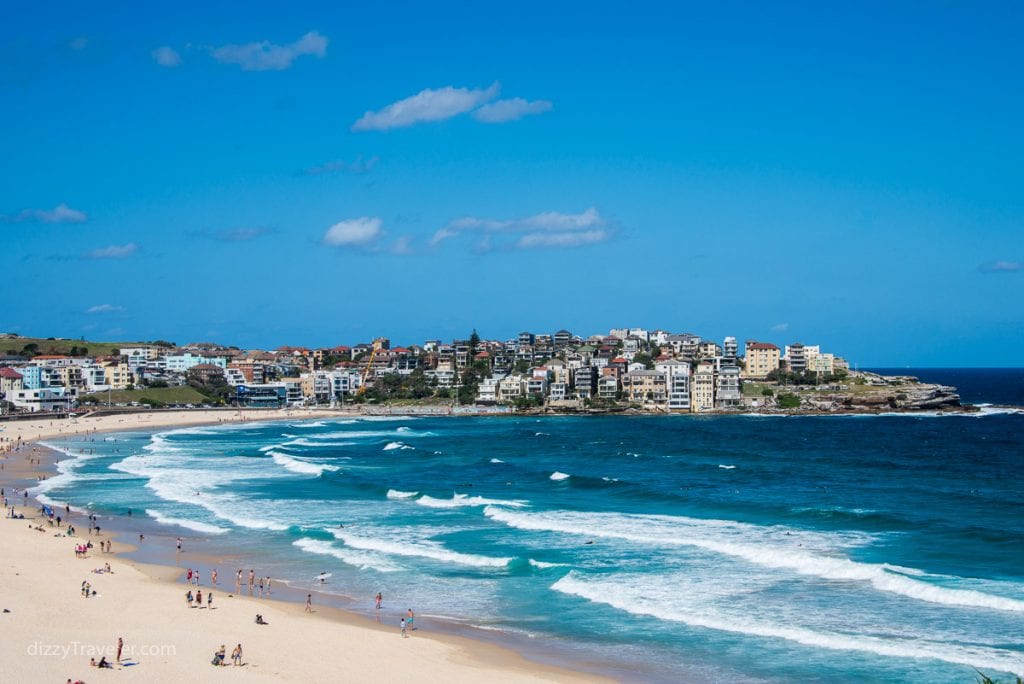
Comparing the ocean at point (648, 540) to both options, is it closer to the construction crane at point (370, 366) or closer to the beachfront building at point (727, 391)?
the beachfront building at point (727, 391)

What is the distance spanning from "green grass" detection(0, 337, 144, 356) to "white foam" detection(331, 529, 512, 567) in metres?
136

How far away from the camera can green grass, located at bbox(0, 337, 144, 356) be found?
15938 centimetres

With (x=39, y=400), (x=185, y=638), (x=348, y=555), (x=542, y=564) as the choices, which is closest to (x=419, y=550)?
(x=348, y=555)

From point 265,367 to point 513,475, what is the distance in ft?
349

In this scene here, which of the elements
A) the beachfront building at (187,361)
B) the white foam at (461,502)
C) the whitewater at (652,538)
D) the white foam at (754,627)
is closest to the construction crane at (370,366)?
the beachfront building at (187,361)

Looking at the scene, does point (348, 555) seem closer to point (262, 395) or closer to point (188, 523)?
point (188, 523)

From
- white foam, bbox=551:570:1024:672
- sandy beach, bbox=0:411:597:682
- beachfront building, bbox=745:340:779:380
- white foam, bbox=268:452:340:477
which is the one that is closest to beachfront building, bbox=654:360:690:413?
beachfront building, bbox=745:340:779:380

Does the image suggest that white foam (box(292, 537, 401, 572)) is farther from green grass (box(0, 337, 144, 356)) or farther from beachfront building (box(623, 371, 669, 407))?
green grass (box(0, 337, 144, 356))

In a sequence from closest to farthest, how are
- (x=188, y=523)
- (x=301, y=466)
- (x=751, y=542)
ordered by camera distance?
(x=751, y=542) < (x=188, y=523) < (x=301, y=466)

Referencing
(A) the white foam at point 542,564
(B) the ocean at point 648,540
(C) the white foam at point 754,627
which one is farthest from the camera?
(A) the white foam at point 542,564

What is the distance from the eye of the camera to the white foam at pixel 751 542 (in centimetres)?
2750

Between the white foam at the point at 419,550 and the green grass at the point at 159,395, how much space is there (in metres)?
96.2

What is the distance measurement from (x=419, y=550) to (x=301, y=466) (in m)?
26.6

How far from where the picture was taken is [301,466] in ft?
196
